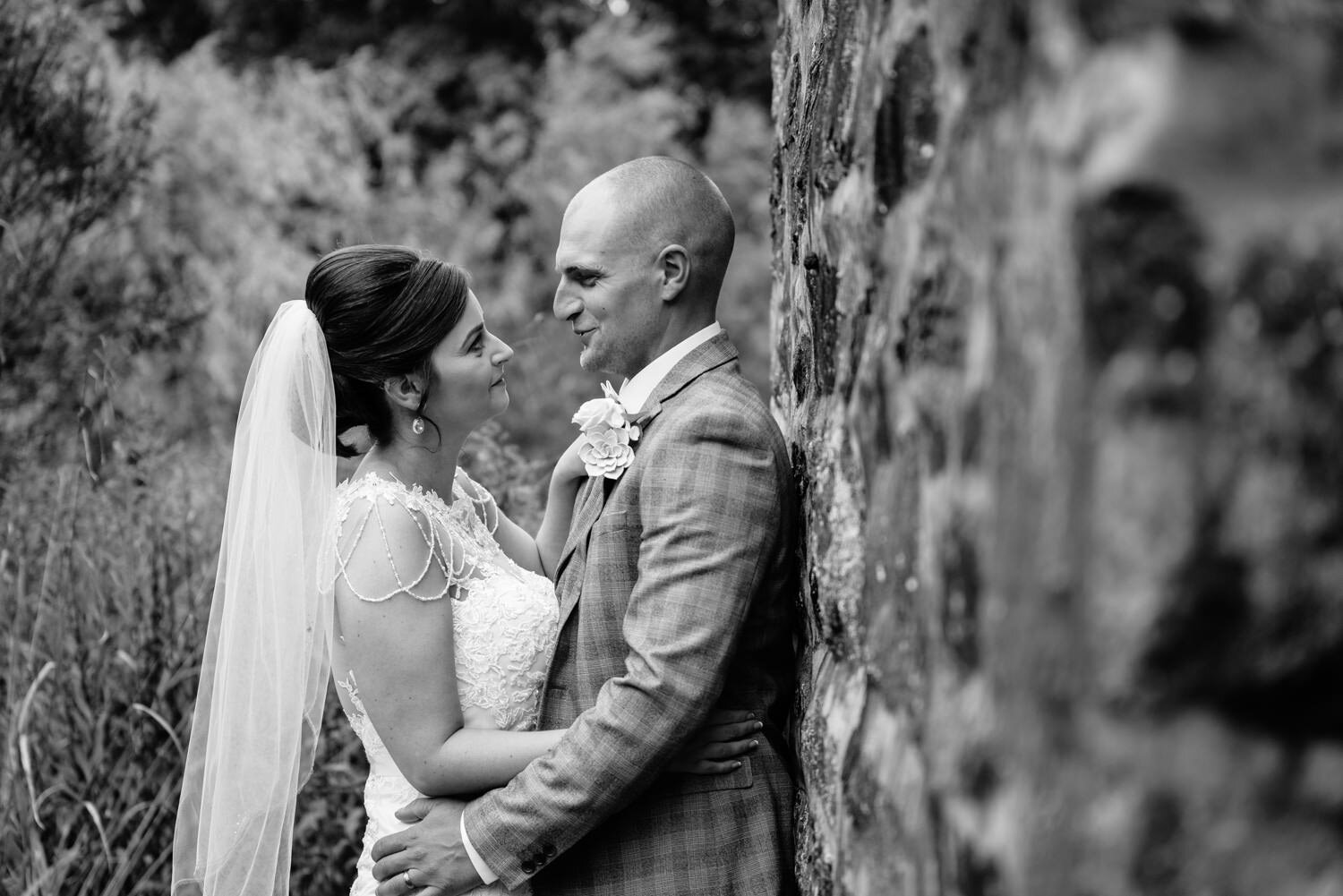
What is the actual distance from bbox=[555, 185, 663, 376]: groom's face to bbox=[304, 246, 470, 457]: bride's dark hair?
1.27 feet

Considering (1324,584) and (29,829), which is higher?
(1324,584)

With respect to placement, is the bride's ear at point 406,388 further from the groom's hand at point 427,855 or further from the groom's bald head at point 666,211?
the groom's hand at point 427,855

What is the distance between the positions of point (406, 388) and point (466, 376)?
0.48ft

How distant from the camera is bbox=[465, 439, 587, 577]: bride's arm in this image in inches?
129

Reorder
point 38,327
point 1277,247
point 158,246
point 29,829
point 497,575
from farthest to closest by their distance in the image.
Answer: point 158,246
point 38,327
point 29,829
point 497,575
point 1277,247

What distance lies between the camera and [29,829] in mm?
3627

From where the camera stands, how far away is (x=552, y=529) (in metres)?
3.41

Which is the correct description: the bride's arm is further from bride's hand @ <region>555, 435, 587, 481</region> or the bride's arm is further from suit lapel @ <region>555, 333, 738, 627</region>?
suit lapel @ <region>555, 333, 738, 627</region>

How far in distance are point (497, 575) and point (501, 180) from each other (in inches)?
380

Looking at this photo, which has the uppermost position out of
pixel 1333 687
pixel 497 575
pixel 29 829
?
pixel 1333 687

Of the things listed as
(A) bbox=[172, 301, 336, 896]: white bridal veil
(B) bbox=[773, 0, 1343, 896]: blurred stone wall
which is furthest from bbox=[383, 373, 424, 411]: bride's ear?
(B) bbox=[773, 0, 1343, 896]: blurred stone wall

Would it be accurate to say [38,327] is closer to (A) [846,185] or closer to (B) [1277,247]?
(A) [846,185]

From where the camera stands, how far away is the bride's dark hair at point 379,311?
9.53 feet

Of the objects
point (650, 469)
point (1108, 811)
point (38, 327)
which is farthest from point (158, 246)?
point (1108, 811)
